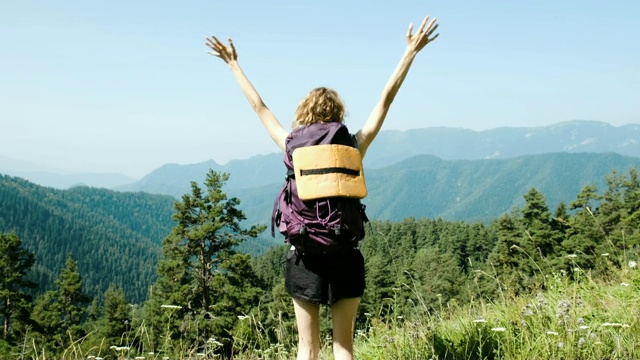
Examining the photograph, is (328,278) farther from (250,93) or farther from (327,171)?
(250,93)

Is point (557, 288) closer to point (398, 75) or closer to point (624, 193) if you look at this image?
point (398, 75)

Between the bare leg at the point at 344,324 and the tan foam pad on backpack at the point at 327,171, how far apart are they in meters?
0.66

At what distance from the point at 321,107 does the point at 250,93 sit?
0.64m

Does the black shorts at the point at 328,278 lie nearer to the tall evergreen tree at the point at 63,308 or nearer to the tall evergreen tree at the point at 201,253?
A: the tall evergreen tree at the point at 201,253

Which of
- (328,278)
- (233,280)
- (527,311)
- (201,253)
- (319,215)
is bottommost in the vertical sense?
(233,280)

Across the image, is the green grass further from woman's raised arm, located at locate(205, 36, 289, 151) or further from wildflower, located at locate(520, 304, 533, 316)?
woman's raised arm, located at locate(205, 36, 289, 151)

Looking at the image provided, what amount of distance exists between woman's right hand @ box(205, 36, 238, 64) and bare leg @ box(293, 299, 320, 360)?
1.92 m

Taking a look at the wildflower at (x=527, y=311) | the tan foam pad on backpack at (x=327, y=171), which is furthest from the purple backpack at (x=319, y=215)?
the wildflower at (x=527, y=311)

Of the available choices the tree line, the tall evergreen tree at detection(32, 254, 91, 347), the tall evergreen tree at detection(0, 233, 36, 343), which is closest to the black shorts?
the tree line

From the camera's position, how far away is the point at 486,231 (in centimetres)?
9144

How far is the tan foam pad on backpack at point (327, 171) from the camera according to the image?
2959 mm

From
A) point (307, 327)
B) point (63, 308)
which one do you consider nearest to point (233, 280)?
point (307, 327)

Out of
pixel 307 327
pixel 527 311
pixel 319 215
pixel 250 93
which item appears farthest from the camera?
pixel 527 311

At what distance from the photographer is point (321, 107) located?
3100mm
